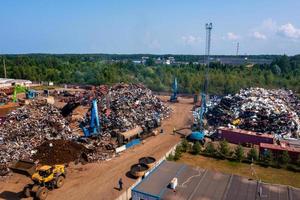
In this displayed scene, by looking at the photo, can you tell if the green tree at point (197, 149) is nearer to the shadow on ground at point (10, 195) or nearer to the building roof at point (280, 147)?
the building roof at point (280, 147)

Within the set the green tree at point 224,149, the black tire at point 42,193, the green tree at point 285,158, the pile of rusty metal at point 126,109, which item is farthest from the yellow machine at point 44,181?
the green tree at point 285,158

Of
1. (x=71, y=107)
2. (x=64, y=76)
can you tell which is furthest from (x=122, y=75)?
Answer: (x=71, y=107)

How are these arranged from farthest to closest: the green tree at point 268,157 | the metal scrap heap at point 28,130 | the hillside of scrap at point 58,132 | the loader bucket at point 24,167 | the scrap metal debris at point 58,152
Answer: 1. the green tree at point 268,157
2. the metal scrap heap at point 28,130
3. the hillside of scrap at point 58,132
4. the scrap metal debris at point 58,152
5. the loader bucket at point 24,167

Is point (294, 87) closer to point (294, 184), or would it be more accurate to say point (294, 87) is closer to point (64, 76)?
point (294, 184)

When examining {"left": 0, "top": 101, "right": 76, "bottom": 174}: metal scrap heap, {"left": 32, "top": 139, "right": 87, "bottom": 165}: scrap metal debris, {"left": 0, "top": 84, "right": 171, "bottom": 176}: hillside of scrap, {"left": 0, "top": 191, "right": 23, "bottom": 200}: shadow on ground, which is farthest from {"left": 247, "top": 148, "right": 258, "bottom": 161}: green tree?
{"left": 0, "top": 191, "right": 23, "bottom": 200}: shadow on ground

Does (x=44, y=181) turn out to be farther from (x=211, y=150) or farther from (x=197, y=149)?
(x=211, y=150)

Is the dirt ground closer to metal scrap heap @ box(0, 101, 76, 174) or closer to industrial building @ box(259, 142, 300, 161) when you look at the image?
metal scrap heap @ box(0, 101, 76, 174)
